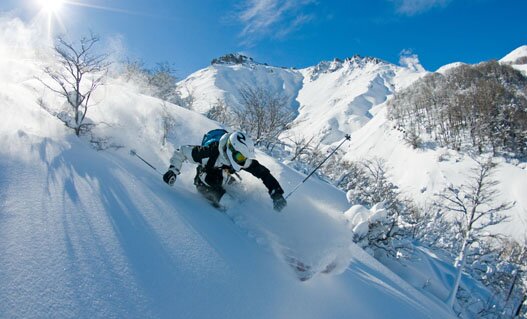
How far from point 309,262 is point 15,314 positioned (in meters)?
2.50

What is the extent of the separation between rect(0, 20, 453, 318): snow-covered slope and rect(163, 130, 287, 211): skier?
0.82 feet

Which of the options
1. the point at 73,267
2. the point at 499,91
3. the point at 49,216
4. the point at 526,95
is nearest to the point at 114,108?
the point at 49,216

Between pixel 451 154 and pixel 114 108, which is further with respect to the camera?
pixel 451 154

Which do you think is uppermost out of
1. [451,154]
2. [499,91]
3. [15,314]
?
[499,91]

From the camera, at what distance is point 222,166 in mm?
4328

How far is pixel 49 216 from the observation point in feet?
7.06

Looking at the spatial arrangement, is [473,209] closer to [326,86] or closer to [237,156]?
[237,156]

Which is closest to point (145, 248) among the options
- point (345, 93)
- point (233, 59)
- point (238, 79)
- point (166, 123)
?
point (166, 123)

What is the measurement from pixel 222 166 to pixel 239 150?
52 cm

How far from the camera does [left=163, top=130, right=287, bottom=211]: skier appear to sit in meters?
3.97

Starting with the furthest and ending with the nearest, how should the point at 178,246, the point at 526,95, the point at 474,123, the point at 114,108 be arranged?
the point at 526,95
the point at 474,123
the point at 114,108
the point at 178,246

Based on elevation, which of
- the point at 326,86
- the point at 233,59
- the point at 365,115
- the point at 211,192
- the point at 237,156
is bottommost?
the point at 211,192

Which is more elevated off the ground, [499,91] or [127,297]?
[499,91]

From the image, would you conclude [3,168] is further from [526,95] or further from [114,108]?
[526,95]
